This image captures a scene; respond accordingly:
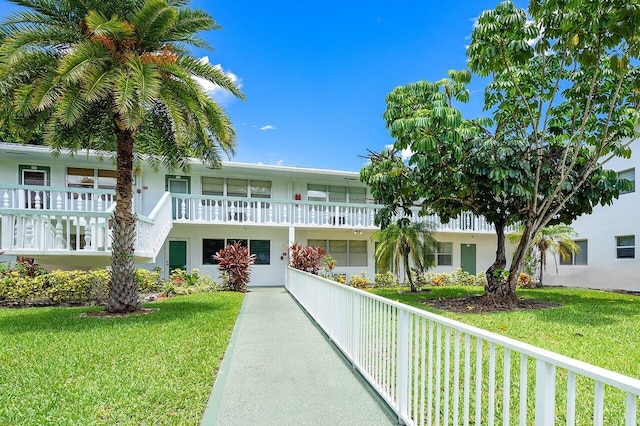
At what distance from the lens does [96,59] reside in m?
7.69

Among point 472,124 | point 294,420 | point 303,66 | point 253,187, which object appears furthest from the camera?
point 253,187

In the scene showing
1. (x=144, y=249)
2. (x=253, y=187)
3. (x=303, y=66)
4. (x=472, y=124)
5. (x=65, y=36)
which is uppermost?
(x=303, y=66)

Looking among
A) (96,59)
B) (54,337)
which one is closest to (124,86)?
(96,59)

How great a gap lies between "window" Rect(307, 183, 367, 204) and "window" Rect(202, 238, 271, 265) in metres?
3.27

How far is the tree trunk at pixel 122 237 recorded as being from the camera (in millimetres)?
8977

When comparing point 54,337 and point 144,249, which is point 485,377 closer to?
point 54,337

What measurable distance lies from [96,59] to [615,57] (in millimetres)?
10860

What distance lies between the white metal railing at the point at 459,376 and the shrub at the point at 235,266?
784 cm

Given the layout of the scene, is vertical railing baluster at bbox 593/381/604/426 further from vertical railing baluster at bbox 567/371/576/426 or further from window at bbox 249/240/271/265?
window at bbox 249/240/271/265

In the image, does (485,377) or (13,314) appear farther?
(13,314)

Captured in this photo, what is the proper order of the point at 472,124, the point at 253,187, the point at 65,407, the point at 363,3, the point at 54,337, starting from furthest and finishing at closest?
1. the point at 253,187
2. the point at 363,3
3. the point at 472,124
4. the point at 54,337
5. the point at 65,407

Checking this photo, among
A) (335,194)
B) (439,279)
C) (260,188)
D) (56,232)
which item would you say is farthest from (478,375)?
(335,194)

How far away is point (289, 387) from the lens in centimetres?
431

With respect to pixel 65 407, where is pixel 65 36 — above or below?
above
